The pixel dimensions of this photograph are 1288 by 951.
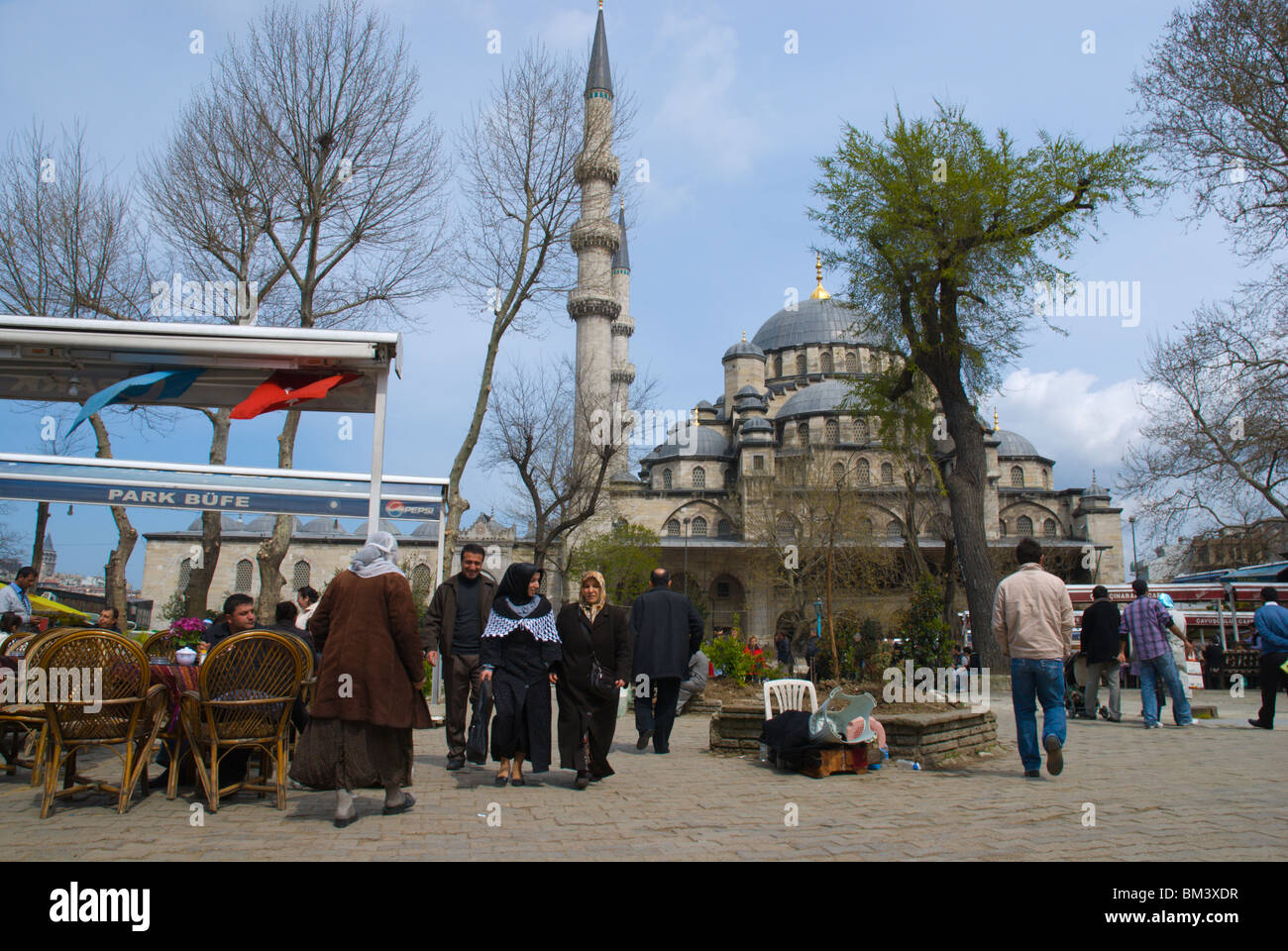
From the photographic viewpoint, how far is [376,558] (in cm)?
445

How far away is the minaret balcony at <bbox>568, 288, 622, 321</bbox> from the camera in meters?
36.4

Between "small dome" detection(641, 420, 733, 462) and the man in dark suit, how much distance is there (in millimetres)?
41854

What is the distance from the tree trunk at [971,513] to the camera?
43.8 ft

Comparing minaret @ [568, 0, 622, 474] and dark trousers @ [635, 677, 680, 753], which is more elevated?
minaret @ [568, 0, 622, 474]

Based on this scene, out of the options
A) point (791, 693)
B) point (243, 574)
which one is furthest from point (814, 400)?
point (791, 693)

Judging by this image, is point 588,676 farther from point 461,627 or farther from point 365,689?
point 365,689

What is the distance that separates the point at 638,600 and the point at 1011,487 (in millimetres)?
46802

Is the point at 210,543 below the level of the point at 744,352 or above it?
below

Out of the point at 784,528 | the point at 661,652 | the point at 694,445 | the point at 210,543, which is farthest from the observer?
the point at 694,445

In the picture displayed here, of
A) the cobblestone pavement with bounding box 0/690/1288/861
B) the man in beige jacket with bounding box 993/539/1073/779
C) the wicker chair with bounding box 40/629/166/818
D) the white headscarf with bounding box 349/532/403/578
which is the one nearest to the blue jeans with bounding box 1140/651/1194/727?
the cobblestone pavement with bounding box 0/690/1288/861

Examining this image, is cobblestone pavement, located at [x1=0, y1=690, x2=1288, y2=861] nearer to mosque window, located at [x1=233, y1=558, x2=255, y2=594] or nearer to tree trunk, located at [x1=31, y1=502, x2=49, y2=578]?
tree trunk, located at [x1=31, y1=502, x2=49, y2=578]

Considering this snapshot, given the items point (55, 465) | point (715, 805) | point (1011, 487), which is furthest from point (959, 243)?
point (1011, 487)

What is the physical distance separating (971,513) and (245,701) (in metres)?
11.8

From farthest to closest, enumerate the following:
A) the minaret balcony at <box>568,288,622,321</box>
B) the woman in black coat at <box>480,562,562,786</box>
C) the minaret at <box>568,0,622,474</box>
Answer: the minaret balcony at <box>568,288,622,321</box> → the minaret at <box>568,0,622,474</box> → the woman in black coat at <box>480,562,562,786</box>
